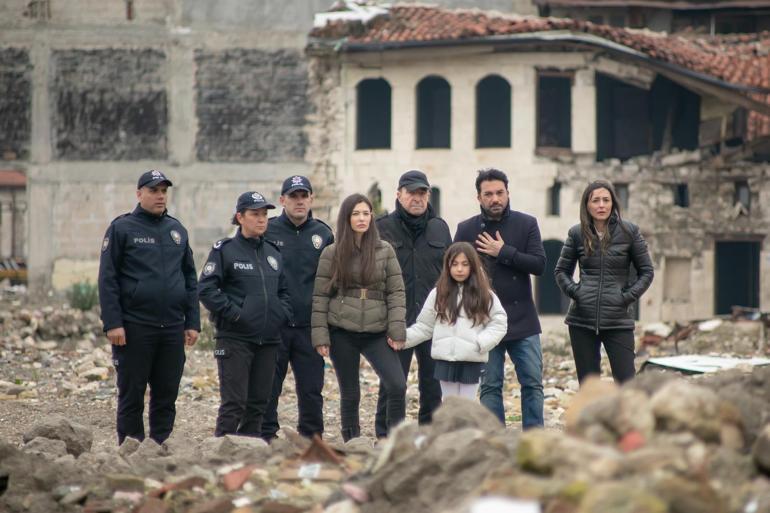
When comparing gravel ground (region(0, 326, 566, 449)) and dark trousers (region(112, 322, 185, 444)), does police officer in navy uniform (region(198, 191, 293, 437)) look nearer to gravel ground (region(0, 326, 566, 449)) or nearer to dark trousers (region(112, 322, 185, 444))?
dark trousers (region(112, 322, 185, 444))

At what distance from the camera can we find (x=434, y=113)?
28172 mm

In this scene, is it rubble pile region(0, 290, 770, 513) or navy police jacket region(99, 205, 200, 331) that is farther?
navy police jacket region(99, 205, 200, 331)

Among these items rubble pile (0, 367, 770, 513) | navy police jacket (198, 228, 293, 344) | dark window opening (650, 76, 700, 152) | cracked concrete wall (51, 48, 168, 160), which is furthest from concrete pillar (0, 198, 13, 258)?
rubble pile (0, 367, 770, 513)

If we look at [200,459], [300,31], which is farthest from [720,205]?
[200,459]

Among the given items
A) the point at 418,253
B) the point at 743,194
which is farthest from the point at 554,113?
the point at 418,253

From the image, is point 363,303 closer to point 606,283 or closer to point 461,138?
point 606,283

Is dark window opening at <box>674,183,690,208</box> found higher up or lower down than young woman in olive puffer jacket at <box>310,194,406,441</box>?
higher up

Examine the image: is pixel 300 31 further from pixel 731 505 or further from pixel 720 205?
pixel 731 505

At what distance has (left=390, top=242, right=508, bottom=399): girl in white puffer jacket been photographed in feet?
29.7

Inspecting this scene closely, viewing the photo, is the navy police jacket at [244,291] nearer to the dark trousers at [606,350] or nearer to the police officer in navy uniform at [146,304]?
the police officer in navy uniform at [146,304]

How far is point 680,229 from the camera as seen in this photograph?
1073 inches

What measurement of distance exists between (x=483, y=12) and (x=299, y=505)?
74.4 ft

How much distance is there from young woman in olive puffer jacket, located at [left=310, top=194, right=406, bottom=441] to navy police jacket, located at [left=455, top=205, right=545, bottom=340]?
0.80 m

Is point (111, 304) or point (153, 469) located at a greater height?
point (111, 304)
